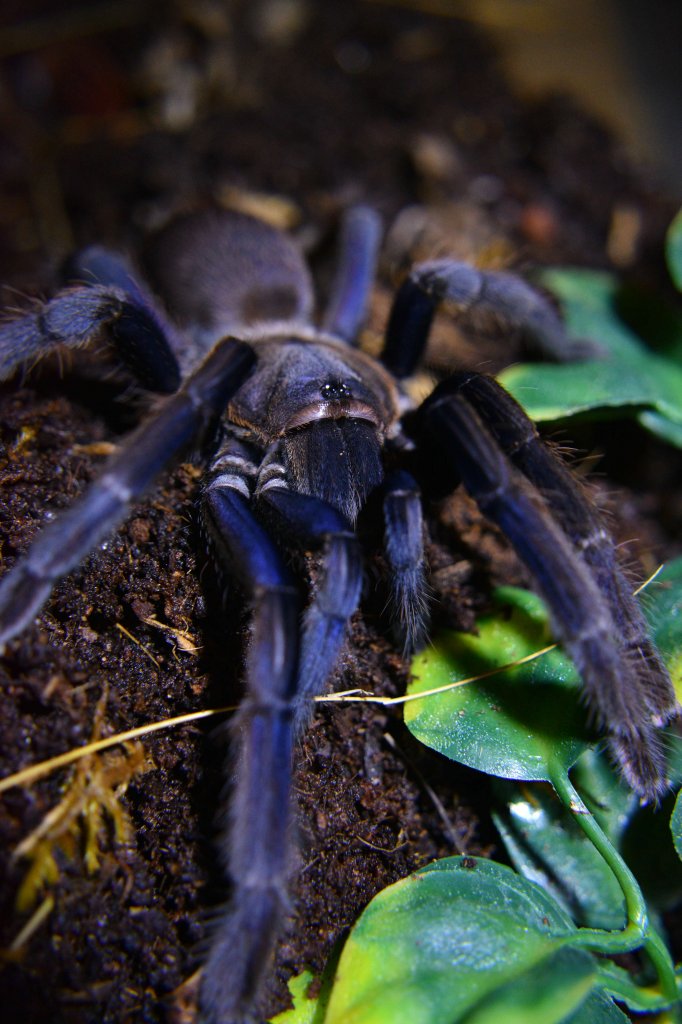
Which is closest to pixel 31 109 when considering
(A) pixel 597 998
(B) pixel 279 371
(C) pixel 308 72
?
(C) pixel 308 72

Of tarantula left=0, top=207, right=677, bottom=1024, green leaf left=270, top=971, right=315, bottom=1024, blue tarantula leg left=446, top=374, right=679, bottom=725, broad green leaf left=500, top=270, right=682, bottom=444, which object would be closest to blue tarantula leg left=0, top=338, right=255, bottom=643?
tarantula left=0, top=207, right=677, bottom=1024

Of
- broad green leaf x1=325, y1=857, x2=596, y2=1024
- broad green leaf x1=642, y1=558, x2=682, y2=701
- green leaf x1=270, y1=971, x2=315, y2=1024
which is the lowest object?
green leaf x1=270, y1=971, x2=315, y2=1024

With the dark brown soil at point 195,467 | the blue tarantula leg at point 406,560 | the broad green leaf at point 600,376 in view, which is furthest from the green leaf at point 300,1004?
the broad green leaf at point 600,376

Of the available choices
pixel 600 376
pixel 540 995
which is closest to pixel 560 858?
pixel 540 995

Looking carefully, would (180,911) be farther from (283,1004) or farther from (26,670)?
(26,670)

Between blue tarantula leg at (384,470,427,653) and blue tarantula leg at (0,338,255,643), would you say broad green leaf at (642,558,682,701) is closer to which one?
blue tarantula leg at (384,470,427,653)
